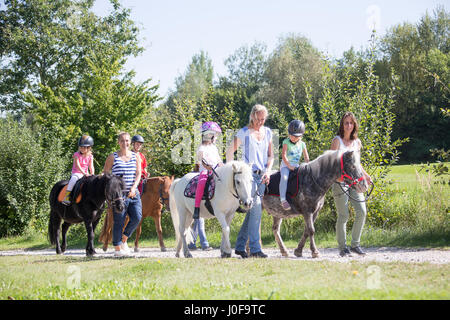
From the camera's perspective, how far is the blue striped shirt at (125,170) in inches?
367

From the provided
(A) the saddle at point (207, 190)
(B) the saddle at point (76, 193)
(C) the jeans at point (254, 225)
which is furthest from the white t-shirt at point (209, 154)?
(B) the saddle at point (76, 193)

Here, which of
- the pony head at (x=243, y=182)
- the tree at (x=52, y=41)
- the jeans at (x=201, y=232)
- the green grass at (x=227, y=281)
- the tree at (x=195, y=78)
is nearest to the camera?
the green grass at (x=227, y=281)

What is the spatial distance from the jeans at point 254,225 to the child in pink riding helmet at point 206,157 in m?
0.87

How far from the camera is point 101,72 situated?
20094mm

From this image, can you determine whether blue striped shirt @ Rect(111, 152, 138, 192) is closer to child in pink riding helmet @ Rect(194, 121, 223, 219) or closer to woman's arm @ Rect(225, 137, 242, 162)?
child in pink riding helmet @ Rect(194, 121, 223, 219)

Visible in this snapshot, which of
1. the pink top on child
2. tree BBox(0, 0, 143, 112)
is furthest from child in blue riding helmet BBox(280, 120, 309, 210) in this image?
tree BBox(0, 0, 143, 112)

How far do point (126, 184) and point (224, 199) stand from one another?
7.31 feet

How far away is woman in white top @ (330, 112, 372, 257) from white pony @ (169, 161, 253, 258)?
6.22 feet

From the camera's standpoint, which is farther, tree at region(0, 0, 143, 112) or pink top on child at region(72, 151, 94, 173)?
tree at region(0, 0, 143, 112)

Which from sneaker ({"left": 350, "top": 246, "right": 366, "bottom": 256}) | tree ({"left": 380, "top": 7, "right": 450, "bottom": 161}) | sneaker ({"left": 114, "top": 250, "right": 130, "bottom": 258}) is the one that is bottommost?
sneaker ({"left": 350, "top": 246, "right": 366, "bottom": 256})

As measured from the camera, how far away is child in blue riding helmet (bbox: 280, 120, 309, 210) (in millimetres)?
8562

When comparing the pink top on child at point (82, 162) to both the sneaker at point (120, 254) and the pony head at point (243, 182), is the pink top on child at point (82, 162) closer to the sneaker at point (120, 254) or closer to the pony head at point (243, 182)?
the sneaker at point (120, 254)

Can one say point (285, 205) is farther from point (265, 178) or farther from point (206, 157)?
point (206, 157)
